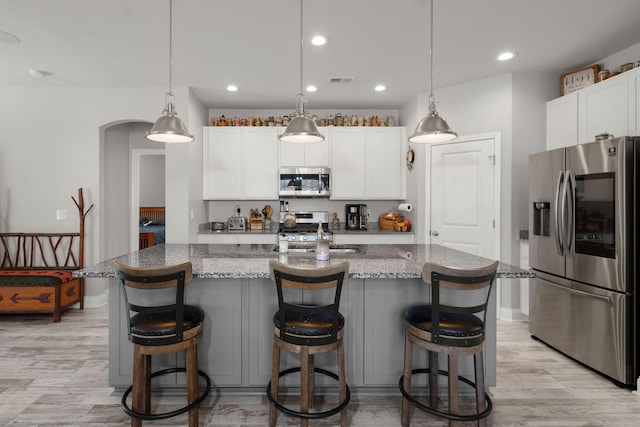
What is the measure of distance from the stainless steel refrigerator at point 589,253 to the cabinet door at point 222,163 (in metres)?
3.58

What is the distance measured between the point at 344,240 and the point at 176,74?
2.78 meters

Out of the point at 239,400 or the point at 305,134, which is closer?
the point at 239,400

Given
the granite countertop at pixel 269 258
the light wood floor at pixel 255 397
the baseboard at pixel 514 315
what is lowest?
the light wood floor at pixel 255 397

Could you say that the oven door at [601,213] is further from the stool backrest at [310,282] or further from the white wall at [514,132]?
the stool backrest at [310,282]

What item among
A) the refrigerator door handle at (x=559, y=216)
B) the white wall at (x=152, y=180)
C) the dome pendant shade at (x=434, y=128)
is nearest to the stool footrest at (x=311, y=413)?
the dome pendant shade at (x=434, y=128)

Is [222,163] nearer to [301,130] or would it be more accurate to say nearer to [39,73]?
[39,73]

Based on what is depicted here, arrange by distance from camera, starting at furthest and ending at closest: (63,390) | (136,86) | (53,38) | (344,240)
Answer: (344,240) → (136,86) → (53,38) → (63,390)

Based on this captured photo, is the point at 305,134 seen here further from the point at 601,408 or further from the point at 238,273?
the point at 601,408

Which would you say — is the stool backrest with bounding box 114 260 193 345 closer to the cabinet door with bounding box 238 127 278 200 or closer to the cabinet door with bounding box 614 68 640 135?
the cabinet door with bounding box 238 127 278 200

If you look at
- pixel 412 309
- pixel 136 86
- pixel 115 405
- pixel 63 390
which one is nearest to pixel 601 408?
pixel 412 309

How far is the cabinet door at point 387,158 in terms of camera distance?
16.7 feet

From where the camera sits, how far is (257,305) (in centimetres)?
230

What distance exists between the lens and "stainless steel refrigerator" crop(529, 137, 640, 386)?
2.51m

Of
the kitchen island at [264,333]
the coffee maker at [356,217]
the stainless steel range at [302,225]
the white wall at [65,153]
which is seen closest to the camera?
the kitchen island at [264,333]
